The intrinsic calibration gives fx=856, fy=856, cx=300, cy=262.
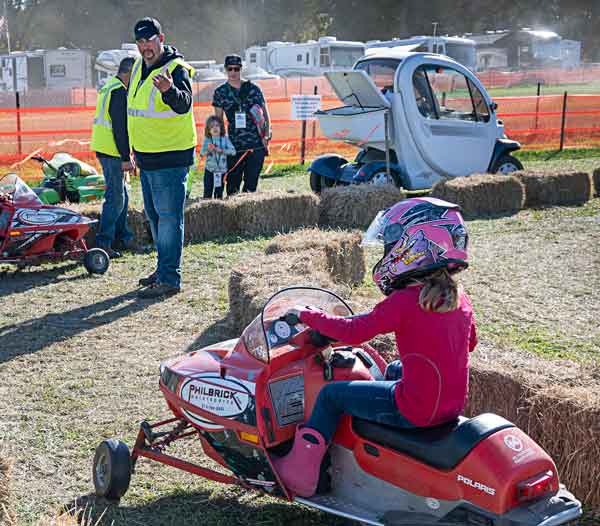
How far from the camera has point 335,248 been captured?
769 centimetres

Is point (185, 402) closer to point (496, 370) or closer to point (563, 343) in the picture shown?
point (496, 370)

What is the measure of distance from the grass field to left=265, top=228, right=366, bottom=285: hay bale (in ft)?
0.66

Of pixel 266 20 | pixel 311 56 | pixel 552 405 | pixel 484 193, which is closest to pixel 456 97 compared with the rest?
pixel 484 193

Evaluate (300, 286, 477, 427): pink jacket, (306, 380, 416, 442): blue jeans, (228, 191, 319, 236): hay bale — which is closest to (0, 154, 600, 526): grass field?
(228, 191, 319, 236): hay bale

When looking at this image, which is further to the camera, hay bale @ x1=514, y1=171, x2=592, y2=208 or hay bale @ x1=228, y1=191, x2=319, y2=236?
hay bale @ x1=514, y1=171, x2=592, y2=208

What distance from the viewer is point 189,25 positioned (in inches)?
2468

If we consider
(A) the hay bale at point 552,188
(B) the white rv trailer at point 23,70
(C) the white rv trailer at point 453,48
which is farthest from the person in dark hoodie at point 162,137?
(B) the white rv trailer at point 23,70

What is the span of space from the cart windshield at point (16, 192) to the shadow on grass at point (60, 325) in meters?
1.37

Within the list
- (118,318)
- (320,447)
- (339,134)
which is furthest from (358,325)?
(339,134)

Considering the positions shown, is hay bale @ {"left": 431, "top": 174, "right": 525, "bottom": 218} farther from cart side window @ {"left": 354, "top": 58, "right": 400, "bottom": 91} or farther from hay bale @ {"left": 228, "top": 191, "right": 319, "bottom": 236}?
hay bale @ {"left": 228, "top": 191, "right": 319, "bottom": 236}

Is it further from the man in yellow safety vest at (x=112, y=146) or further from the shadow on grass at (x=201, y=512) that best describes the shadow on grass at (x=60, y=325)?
the shadow on grass at (x=201, y=512)

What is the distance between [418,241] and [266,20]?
66876 mm

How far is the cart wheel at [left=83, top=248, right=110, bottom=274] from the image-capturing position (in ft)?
27.4

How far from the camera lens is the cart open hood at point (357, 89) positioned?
12594mm
